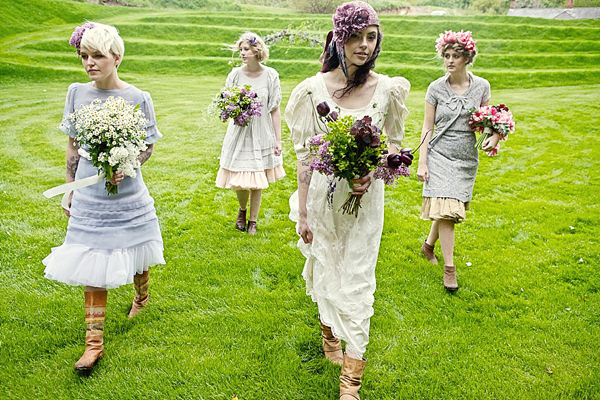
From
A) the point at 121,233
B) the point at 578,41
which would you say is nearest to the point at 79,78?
the point at 121,233

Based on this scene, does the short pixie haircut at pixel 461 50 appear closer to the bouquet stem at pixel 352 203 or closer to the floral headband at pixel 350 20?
the floral headband at pixel 350 20

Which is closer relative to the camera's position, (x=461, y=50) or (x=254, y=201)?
(x=461, y=50)

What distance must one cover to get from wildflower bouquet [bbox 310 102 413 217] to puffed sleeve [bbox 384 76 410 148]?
0.37 meters

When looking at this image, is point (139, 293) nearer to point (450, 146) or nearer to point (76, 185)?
point (76, 185)

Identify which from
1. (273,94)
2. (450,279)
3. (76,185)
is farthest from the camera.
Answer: (273,94)

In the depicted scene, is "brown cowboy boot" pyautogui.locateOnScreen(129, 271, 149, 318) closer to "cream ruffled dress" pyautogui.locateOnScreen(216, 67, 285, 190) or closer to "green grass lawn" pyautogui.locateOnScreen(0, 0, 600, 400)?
"green grass lawn" pyautogui.locateOnScreen(0, 0, 600, 400)

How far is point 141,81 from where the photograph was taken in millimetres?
18922

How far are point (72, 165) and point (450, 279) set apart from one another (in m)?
3.39

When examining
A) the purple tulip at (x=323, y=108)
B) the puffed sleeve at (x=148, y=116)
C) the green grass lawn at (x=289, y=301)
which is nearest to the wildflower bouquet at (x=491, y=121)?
the green grass lawn at (x=289, y=301)

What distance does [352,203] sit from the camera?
9.00 feet

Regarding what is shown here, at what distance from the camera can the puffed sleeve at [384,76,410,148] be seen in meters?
2.75

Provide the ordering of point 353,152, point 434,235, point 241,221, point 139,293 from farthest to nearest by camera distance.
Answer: point 241,221, point 434,235, point 139,293, point 353,152

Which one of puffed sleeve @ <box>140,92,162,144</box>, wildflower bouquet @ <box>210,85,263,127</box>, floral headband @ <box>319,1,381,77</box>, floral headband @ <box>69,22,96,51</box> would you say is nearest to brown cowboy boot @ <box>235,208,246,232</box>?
wildflower bouquet @ <box>210,85,263,127</box>

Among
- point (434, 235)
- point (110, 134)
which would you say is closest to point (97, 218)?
point (110, 134)
